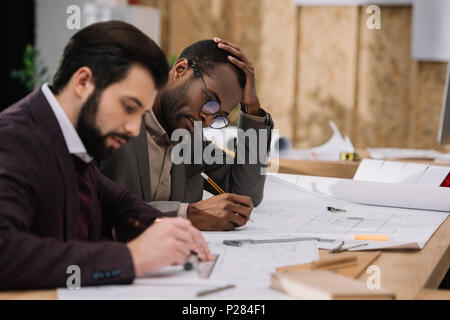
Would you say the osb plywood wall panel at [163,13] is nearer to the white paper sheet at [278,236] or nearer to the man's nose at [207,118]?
the white paper sheet at [278,236]

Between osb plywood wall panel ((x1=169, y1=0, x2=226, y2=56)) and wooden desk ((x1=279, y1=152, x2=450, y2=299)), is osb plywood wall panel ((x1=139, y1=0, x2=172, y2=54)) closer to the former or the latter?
osb plywood wall panel ((x1=169, y1=0, x2=226, y2=56))

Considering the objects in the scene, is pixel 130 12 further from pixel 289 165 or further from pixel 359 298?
pixel 359 298

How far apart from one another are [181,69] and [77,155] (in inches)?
31.1

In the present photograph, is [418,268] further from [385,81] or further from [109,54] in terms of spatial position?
[385,81]

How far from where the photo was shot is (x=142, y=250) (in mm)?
995

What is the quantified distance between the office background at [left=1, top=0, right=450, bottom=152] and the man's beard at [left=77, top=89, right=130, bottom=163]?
4304 millimetres

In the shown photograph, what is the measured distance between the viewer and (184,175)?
1849mm

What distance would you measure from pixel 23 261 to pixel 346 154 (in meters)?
1.99

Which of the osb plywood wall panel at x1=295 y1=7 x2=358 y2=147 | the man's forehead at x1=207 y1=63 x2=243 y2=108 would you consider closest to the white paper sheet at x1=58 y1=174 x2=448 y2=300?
the man's forehead at x1=207 y1=63 x2=243 y2=108

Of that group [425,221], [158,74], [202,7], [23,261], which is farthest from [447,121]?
[202,7]

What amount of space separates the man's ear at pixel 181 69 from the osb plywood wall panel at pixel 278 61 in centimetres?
368

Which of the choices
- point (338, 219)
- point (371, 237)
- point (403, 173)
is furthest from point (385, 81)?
point (371, 237)

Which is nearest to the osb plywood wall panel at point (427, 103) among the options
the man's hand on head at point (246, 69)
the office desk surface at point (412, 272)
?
the man's hand on head at point (246, 69)

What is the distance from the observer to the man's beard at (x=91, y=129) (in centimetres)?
104
